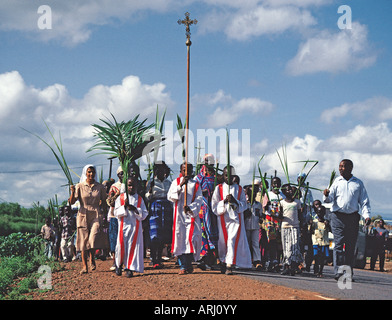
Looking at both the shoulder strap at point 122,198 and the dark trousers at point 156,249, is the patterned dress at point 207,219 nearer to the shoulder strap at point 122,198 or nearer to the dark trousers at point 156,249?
the dark trousers at point 156,249

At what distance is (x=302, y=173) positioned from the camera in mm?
11109

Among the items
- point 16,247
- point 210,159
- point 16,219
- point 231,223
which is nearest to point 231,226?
point 231,223

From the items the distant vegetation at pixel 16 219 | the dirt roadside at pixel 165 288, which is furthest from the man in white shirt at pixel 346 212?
the distant vegetation at pixel 16 219

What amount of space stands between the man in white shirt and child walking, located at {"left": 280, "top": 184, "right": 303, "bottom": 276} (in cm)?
101

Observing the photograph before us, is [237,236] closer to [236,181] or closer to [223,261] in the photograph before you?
[223,261]

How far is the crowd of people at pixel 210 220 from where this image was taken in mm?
9641

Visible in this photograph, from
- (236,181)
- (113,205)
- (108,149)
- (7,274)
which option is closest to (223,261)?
(236,181)

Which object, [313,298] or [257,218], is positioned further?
[257,218]

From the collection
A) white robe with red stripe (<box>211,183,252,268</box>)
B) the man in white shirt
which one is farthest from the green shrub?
the man in white shirt

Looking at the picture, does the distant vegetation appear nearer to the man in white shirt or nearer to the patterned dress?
the patterned dress

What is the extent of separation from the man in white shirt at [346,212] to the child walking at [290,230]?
1013 mm

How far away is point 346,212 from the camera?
378 inches

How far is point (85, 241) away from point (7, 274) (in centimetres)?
366
